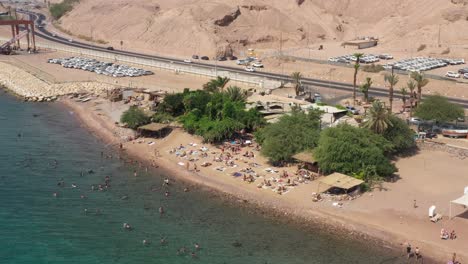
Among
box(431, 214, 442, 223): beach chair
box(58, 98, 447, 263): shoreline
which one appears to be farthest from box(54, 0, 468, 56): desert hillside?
box(431, 214, 442, 223): beach chair

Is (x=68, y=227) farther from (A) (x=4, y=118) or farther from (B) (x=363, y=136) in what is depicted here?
(A) (x=4, y=118)

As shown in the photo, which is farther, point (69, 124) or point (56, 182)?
point (69, 124)

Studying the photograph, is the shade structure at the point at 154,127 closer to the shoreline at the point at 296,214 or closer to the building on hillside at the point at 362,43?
the shoreline at the point at 296,214

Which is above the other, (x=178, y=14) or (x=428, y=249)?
(x=178, y=14)

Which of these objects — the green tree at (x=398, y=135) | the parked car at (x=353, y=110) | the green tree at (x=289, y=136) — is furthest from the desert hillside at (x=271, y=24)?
the green tree at (x=398, y=135)

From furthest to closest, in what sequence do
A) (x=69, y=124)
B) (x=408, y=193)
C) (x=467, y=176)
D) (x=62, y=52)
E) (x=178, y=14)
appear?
(x=178, y=14) < (x=62, y=52) < (x=69, y=124) < (x=467, y=176) < (x=408, y=193)

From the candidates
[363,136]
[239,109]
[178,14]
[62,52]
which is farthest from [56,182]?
[178,14]
